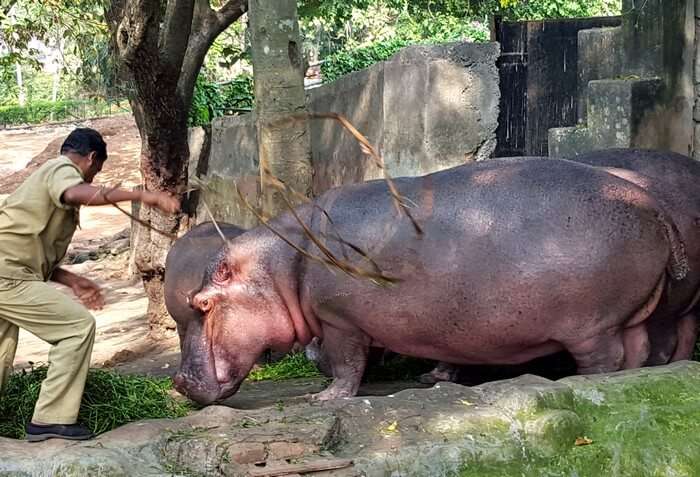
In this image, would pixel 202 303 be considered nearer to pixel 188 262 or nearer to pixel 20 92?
pixel 188 262

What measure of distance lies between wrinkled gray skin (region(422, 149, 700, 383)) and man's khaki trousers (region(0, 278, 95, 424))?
2337 millimetres

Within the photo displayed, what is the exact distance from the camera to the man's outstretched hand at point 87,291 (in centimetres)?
498

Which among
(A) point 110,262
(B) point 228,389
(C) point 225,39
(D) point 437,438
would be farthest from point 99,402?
(C) point 225,39

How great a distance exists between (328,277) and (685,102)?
295 centimetres

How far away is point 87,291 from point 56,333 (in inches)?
17.0

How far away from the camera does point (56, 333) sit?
4.59m

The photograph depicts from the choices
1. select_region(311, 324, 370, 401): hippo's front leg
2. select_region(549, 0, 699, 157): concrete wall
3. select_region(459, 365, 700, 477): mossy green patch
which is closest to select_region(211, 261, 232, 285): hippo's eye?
select_region(311, 324, 370, 401): hippo's front leg

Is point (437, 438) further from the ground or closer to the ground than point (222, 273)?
closer to the ground

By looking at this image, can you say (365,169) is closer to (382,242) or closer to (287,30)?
(287,30)

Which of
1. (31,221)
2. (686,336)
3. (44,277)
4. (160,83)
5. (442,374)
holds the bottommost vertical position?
(442,374)

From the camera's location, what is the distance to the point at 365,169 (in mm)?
8234

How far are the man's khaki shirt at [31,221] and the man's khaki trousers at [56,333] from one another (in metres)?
0.07

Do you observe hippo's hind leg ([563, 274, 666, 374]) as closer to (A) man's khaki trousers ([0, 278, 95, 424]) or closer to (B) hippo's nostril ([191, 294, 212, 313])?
(B) hippo's nostril ([191, 294, 212, 313])

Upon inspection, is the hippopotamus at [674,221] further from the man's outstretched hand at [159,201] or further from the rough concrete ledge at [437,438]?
the man's outstretched hand at [159,201]
